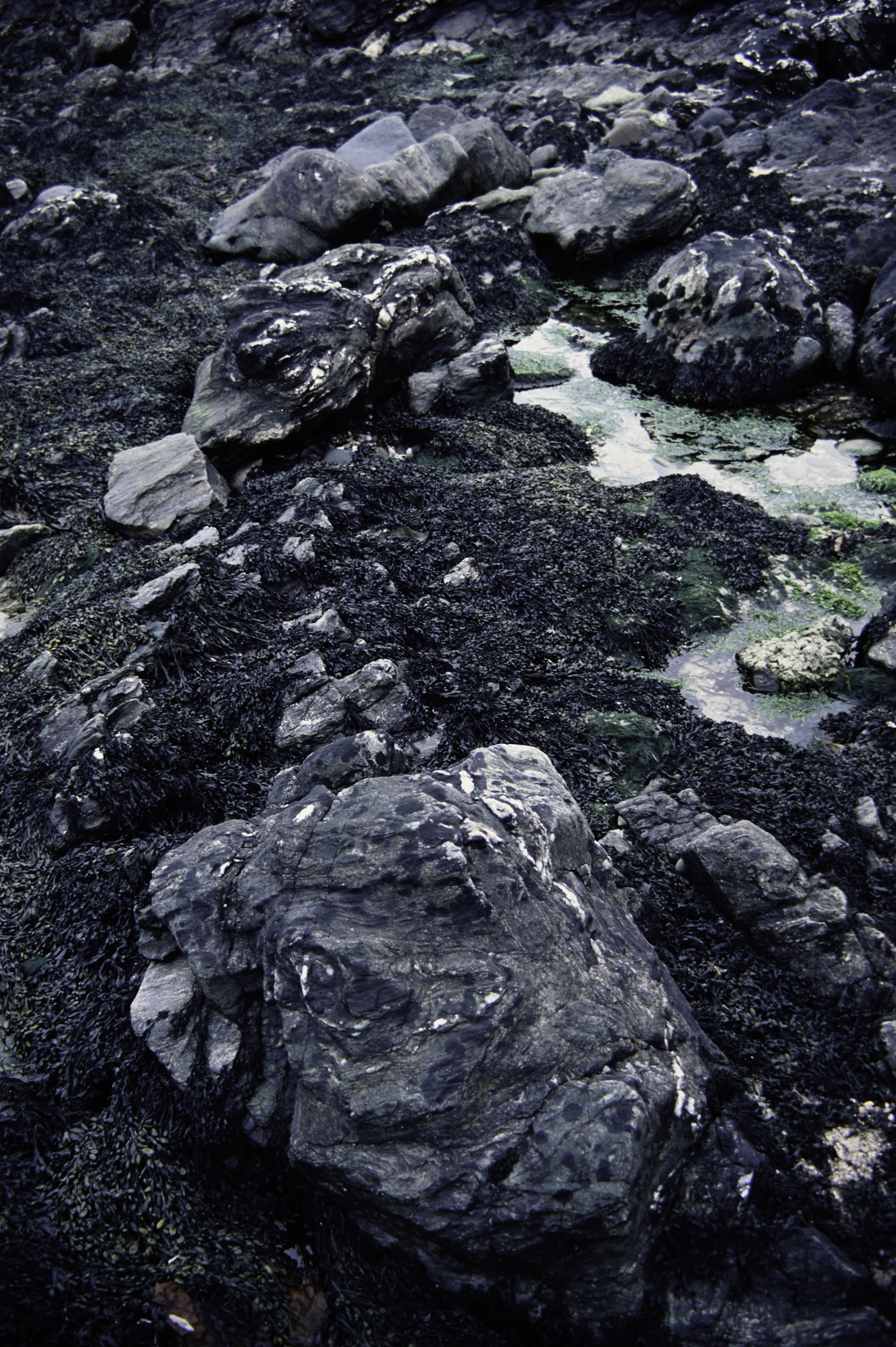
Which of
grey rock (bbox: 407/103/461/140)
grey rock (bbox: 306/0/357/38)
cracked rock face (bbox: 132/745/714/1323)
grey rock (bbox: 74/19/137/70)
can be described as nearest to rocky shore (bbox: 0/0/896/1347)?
cracked rock face (bbox: 132/745/714/1323)

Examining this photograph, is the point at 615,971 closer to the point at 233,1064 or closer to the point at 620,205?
the point at 233,1064

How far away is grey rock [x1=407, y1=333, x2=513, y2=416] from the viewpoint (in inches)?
323

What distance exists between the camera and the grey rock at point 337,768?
3.76m

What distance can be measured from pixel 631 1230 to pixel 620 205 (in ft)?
36.8

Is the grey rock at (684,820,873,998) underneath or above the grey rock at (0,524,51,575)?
underneath

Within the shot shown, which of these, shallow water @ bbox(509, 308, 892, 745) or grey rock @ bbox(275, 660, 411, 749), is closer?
grey rock @ bbox(275, 660, 411, 749)

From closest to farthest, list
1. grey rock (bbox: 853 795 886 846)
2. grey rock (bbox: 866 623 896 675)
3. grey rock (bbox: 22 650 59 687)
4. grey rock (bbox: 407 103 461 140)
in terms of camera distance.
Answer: grey rock (bbox: 853 795 886 846), grey rock (bbox: 866 623 896 675), grey rock (bbox: 22 650 59 687), grey rock (bbox: 407 103 461 140)

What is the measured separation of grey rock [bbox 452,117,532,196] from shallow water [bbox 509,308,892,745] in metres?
3.09

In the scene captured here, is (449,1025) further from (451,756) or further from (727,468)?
(727,468)

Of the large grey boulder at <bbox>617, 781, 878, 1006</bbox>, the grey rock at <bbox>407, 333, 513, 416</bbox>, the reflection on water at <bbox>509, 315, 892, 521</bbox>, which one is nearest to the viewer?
the large grey boulder at <bbox>617, 781, 878, 1006</bbox>

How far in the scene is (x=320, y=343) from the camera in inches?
295

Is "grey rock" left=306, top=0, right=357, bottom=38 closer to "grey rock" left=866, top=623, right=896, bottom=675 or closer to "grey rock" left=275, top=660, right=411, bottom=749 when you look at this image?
"grey rock" left=275, top=660, right=411, bottom=749

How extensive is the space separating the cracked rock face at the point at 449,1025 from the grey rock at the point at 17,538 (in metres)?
4.51

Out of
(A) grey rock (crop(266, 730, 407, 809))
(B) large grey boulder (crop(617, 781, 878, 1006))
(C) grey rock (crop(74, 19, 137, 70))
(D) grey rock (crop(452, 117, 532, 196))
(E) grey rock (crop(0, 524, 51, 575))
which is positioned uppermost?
(C) grey rock (crop(74, 19, 137, 70))
